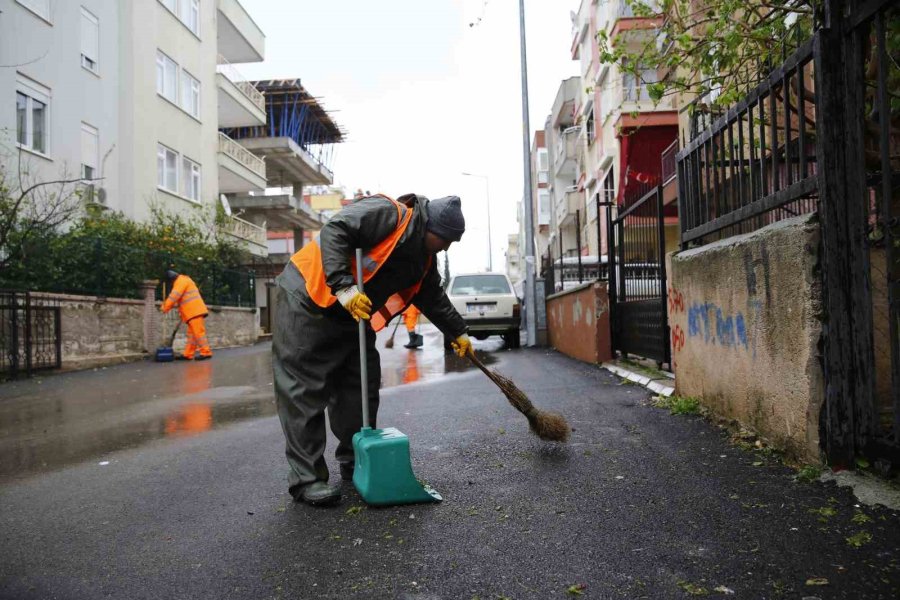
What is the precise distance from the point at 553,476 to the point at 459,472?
555 millimetres

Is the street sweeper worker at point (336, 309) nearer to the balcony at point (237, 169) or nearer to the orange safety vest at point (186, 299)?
the orange safety vest at point (186, 299)

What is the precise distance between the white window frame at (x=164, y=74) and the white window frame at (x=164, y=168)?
1.51m

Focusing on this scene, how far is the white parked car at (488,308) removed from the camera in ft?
49.3

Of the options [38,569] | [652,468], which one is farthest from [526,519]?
[38,569]

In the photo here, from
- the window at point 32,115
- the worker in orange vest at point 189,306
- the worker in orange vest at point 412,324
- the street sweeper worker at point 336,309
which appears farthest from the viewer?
the window at point 32,115

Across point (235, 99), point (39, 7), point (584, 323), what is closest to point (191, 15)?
point (235, 99)

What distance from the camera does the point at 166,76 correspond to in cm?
2136

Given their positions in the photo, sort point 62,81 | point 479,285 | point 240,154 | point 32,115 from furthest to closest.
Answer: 1. point 240,154
2. point 62,81
3. point 479,285
4. point 32,115

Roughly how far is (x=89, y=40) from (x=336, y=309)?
17553 millimetres

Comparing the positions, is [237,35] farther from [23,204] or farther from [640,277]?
[640,277]

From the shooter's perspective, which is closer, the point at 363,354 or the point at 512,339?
the point at 363,354

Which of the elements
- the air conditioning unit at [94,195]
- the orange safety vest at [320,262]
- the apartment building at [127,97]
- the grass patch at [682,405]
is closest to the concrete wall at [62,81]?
the apartment building at [127,97]

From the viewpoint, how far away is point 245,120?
95.2 ft

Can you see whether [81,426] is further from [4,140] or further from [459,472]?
[4,140]
